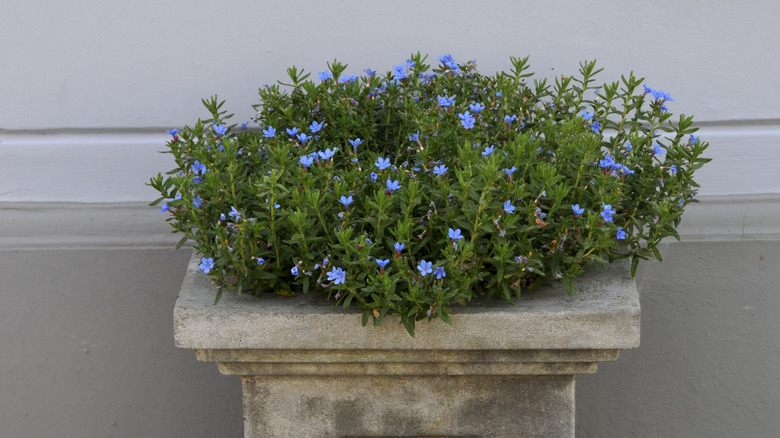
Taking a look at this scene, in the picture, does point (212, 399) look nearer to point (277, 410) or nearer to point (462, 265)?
point (277, 410)

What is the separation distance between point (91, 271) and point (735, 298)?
81.6 inches

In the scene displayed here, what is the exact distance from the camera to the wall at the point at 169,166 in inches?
103

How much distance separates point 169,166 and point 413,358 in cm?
116

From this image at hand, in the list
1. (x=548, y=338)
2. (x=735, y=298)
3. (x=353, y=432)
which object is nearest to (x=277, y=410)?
(x=353, y=432)

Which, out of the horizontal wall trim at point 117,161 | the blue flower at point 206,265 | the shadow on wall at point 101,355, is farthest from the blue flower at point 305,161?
the shadow on wall at point 101,355

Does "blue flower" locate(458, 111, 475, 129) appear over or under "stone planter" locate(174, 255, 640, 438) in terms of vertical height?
over

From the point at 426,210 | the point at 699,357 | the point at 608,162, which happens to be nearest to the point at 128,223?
the point at 426,210

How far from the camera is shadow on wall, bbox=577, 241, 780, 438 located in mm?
2832

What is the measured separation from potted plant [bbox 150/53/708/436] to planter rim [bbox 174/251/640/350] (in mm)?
20

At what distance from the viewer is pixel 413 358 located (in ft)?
6.51

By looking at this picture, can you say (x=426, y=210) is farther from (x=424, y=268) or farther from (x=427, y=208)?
(x=424, y=268)

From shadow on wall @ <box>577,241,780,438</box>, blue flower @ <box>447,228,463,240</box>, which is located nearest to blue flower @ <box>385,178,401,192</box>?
blue flower @ <box>447,228,463,240</box>

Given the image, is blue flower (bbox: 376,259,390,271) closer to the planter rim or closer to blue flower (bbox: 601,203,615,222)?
the planter rim

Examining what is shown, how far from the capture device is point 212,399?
10.00 feet
